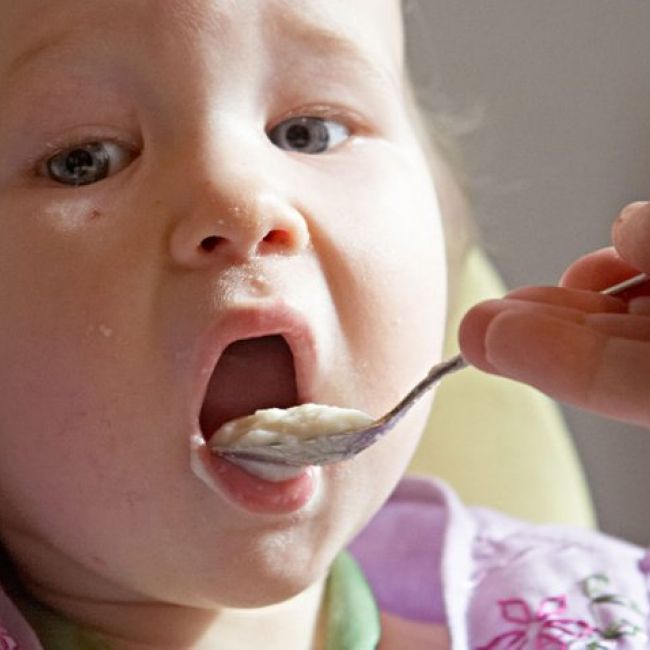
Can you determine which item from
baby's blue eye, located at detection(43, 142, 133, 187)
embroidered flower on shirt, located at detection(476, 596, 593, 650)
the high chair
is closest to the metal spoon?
baby's blue eye, located at detection(43, 142, 133, 187)

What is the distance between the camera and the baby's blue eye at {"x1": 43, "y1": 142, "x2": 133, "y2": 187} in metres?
0.66

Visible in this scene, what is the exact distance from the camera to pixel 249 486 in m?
0.61

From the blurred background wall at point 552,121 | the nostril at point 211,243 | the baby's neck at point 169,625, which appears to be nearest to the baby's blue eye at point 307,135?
the nostril at point 211,243

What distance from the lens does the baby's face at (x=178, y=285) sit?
1.97 ft

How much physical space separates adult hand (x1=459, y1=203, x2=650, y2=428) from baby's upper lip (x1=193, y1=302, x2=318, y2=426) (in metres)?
0.09

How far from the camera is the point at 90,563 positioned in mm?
673

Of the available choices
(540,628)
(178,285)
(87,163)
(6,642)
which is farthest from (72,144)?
(540,628)

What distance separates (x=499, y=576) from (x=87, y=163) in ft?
1.35

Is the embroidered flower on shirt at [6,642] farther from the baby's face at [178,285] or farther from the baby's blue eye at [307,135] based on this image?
the baby's blue eye at [307,135]

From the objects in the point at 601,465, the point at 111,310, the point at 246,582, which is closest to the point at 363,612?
the point at 246,582

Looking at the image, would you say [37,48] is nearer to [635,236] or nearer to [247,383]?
[247,383]

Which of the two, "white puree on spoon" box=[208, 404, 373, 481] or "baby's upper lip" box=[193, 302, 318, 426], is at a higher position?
"baby's upper lip" box=[193, 302, 318, 426]

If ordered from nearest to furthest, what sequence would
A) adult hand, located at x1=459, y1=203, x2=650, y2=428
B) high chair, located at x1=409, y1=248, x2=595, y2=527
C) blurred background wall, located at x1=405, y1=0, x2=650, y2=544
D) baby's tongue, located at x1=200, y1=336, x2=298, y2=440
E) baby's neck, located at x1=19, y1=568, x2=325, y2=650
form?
adult hand, located at x1=459, y1=203, x2=650, y2=428
baby's tongue, located at x1=200, y1=336, x2=298, y2=440
baby's neck, located at x1=19, y1=568, x2=325, y2=650
high chair, located at x1=409, y1=248, x2=595, y2=527
blurred background wall, located at x1=405, y1=0, x2=650, y2=544

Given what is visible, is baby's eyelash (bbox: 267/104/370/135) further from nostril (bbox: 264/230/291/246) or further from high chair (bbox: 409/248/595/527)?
high chair (bbox: 409/248/595/527)
